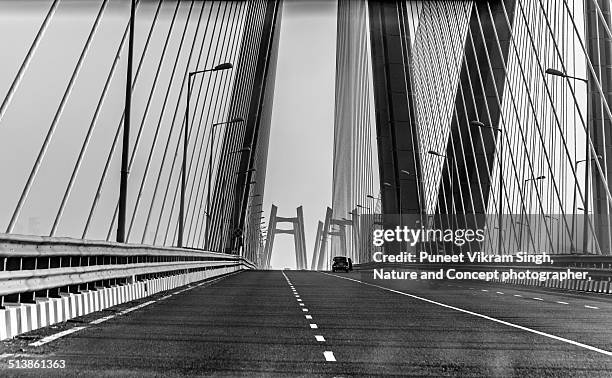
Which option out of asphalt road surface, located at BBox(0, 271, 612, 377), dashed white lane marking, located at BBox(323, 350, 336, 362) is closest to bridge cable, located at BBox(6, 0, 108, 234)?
asphalt road surface, located at BBox(0, 271, 612, 377)

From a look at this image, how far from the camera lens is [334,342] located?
416 inches

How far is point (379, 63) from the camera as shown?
155 feet

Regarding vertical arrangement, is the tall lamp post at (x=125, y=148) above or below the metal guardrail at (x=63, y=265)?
above

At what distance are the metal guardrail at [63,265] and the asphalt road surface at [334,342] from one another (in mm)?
725

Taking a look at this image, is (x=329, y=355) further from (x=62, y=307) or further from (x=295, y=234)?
(x=295, y=234)

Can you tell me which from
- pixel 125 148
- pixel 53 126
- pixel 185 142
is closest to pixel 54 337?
pixel 53 126

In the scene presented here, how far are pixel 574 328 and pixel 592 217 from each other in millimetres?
15526

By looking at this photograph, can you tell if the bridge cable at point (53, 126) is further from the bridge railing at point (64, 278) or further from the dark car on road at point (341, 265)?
the dark car on road at point (341, 265)

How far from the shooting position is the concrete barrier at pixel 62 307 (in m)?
10.2

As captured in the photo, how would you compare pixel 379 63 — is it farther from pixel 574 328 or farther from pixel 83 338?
pixel 83 338

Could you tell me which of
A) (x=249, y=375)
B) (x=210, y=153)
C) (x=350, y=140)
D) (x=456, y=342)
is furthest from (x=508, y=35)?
(x=350, y=140)

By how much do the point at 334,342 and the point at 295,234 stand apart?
429 feet

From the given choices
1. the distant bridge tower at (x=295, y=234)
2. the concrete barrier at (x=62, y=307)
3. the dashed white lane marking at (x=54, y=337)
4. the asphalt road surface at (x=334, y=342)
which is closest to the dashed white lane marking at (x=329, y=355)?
the asphalt road surface at (x=334, y=342)

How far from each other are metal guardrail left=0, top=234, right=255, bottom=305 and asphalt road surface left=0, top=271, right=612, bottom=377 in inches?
28.5
